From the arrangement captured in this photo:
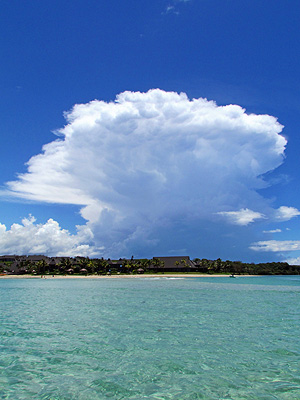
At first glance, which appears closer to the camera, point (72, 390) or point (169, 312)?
point (72, 390)

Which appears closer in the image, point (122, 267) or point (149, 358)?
point (149, 358)

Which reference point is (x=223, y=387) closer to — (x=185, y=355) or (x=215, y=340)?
(x=185, y=355)

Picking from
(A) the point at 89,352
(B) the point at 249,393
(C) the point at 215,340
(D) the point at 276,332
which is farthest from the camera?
(D) the point at 276,332

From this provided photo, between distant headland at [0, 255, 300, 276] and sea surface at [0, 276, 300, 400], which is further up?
distant headland at [0, 255, 300, 276]

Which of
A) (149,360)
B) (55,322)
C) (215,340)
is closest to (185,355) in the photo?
(149,360)

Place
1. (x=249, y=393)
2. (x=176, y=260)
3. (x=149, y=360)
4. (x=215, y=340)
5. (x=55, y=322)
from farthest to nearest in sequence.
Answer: (x=176, y=260), (x=55, y=322), (x=215, y=340), (x=149, y=360), (x=249, y=393)

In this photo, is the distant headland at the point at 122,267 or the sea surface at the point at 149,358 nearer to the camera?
the sea surface at the point at 149,358

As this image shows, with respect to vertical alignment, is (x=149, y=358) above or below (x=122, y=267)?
below

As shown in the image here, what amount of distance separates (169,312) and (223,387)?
15636mm

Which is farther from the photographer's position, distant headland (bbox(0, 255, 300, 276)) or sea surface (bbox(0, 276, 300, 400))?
distant headland (bbox(0, 255, 300, 276))

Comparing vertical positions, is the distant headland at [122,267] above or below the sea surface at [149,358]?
above

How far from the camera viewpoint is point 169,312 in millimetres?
24672

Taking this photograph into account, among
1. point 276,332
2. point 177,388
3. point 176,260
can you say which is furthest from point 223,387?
point 176,260

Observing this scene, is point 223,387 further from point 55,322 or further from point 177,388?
point 55,322
